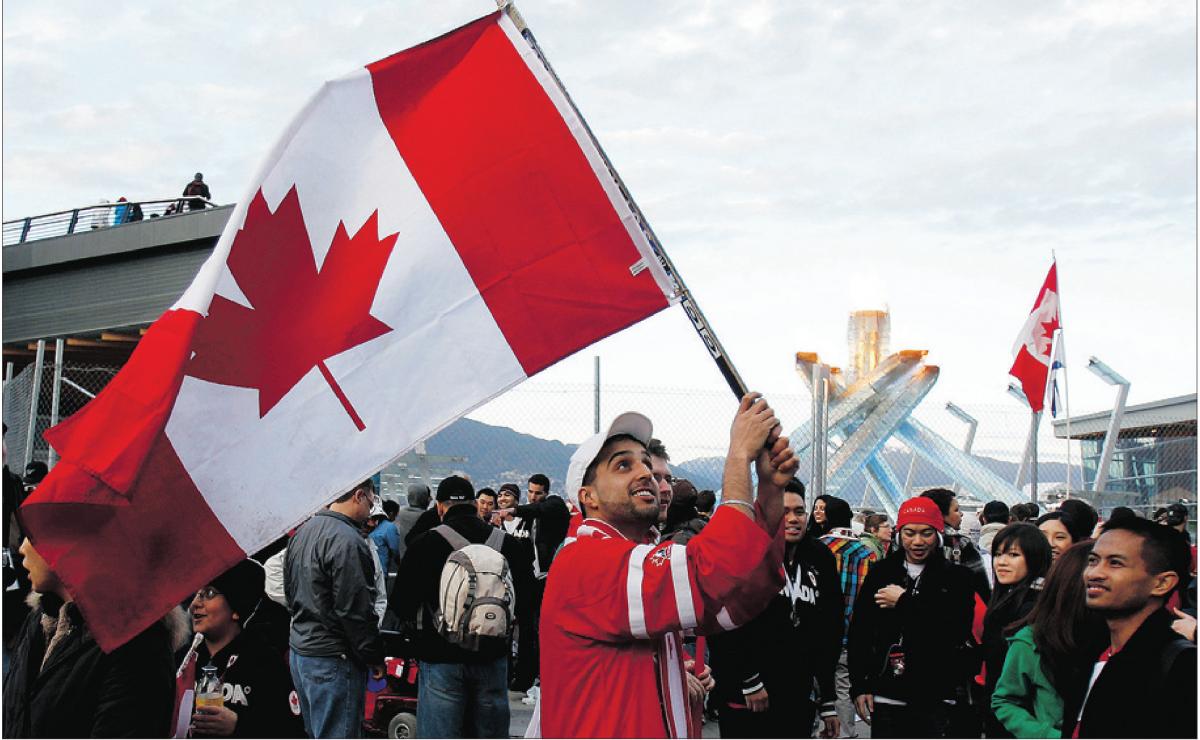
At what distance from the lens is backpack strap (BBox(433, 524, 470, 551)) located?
24.0ft

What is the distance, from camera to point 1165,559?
4.19 m

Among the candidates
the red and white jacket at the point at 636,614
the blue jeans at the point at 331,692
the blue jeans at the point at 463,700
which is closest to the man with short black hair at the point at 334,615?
the blue jeans at the point at 331,692

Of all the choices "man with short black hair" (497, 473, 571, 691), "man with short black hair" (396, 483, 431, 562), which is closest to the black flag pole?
"man with short black hair" (497, 473, 571, 691)

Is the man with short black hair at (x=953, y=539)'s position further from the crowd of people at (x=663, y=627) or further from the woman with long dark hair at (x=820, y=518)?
the woman with long dark hair at (x=820, y=518)

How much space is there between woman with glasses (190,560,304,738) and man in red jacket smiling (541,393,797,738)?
5.28 ft

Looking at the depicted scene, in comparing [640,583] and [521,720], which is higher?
[640,583]

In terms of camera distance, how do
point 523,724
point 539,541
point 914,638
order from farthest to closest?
point 539,541, point 523,724, point 914,638

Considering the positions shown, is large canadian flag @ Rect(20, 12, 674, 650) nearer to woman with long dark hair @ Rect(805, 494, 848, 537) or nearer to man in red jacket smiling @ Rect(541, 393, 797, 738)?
man in red jacket smiling @ Rect(541, 393, 797, 738)

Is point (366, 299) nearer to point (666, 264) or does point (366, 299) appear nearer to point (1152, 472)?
point (666, 264)

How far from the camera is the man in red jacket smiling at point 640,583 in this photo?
341cm

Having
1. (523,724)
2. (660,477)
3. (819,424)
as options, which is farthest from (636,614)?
(819,424)

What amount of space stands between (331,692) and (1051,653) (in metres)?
4.29

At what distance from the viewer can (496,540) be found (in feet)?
24.9

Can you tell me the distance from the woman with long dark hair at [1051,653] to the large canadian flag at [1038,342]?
933 centimetres
